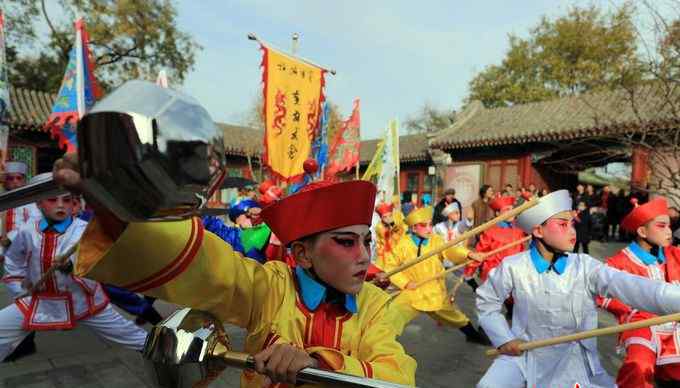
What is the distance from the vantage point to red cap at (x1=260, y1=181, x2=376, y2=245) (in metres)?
1.58

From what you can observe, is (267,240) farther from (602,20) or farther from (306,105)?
(602,20)

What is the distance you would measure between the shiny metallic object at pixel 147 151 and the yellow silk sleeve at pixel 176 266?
295 millimetres

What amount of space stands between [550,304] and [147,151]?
2.77 meters

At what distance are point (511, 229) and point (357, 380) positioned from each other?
5.39m

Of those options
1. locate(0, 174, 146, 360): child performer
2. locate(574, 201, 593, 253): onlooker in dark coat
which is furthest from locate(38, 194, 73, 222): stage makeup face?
locate(574, 201, 593, 253): onlooker in dark coat

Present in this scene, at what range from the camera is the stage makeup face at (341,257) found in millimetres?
1583

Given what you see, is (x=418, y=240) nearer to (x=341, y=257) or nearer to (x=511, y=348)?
(x=511, y=348)

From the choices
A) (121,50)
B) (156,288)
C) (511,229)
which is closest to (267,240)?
(156,288)

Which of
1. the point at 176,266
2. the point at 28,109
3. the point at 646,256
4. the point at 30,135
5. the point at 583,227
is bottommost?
the point at 583,227

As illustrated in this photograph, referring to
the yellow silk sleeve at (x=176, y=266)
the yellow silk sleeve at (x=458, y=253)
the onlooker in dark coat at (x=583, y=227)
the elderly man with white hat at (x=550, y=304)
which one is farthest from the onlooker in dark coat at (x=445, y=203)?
the yellow silk sleeve at (x=176, y=266)

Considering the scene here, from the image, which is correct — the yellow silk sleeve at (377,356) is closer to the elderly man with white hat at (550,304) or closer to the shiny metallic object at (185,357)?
the shiny metallic object at (185,357)

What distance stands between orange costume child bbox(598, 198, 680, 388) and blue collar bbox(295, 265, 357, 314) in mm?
2329

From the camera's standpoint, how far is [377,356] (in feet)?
5.02

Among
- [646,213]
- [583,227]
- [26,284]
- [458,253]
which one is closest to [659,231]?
[646,213]
